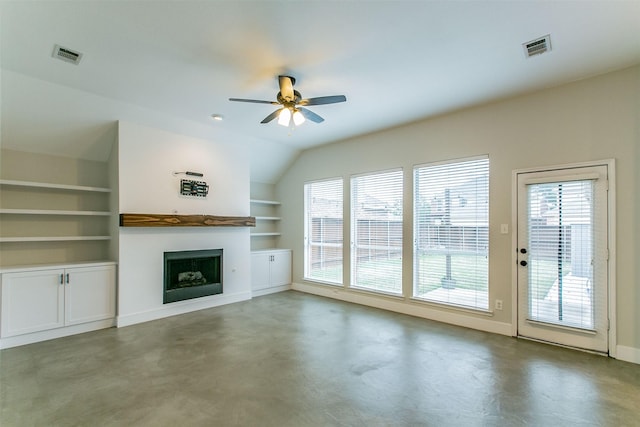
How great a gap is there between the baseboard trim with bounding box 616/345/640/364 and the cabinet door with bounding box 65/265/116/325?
625 cm

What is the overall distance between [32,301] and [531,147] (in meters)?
6.53

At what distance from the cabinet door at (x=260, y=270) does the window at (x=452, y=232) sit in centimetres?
302

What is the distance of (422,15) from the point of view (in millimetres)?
2453

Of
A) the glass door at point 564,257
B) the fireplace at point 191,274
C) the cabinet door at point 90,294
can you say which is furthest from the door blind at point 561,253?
the cabinet door at point 90,294

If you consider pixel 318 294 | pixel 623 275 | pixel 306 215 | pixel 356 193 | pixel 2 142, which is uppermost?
pixel 2 142

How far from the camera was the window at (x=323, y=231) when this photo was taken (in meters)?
6.12

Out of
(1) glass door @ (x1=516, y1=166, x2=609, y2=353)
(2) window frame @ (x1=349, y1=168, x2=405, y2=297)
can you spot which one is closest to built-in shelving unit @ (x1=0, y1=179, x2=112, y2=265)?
(2) window frame @ (x1=349, y1=168, x2=405, y2=297)

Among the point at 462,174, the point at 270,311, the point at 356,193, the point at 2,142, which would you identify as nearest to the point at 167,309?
the point at 270,311

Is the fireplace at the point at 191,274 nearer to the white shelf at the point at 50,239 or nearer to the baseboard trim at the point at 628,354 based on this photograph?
the white shelf at the point at 50,239

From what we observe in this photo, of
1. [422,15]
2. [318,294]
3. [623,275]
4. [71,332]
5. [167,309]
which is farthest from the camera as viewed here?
[318,294]

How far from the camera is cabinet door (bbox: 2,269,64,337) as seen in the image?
3613 mm

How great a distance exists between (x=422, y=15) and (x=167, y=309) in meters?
5.09

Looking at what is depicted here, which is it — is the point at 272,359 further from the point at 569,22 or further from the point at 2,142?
the point at 2,142

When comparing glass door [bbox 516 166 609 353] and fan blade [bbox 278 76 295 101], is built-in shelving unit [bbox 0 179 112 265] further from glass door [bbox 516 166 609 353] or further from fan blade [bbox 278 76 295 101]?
glass door [bbox 516 166 609 353]
